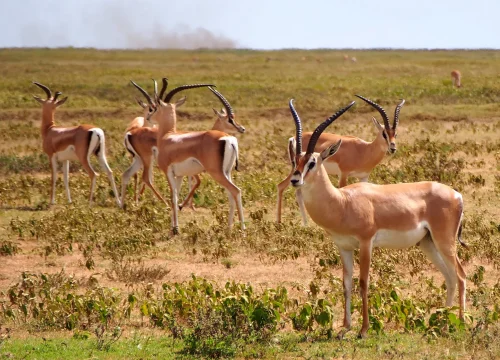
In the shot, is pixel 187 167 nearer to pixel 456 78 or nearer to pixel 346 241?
pixel 346 241

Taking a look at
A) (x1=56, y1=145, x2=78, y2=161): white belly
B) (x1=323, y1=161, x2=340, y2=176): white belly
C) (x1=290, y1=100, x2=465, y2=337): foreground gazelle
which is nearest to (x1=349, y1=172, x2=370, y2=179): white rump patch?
(x1=323, y1=161, x2=340, y2=176): white belly

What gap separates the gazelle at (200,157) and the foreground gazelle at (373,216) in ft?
14.8

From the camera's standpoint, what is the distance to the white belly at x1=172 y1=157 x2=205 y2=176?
12101mm

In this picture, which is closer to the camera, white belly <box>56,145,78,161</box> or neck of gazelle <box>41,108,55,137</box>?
white belly <box>56,145,78,161</box>

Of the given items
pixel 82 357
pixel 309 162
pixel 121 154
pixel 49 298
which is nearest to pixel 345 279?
pixel 309 162

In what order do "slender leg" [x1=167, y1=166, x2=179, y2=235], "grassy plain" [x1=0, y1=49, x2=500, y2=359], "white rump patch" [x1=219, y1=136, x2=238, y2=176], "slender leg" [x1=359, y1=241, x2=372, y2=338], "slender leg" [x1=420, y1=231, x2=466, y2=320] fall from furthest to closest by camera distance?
1. "slender leg" [x1=167, y1=166, x2=179, y2=235]
2. "white rump patch" [x1=219, y1=136, x2=238, y2=176]
3. "slender leg" [x1=420, y1=231, x2=466, y2=320]
4. "slender leg" [x1=359, y1=241, x2=372, y2=338]
5. "grassy plain" [x1=0, y1=49, x2=500, y2=359]

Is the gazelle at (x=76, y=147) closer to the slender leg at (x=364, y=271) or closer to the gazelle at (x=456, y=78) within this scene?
the slender leg at (x=364, y=271)

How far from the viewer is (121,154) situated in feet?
61.1

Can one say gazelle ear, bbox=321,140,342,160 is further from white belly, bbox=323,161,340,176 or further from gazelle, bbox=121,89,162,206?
gazelle, bbox=121,89,162,206

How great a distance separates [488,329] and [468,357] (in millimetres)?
660

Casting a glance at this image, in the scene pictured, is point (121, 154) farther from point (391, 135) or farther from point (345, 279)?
point (345, 279)

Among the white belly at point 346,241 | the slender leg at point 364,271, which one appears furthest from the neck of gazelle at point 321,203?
the slender leg at point 364,271

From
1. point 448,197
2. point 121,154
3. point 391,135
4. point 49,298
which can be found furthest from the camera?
point 121,154

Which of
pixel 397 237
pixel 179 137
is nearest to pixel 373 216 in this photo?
pixel 397 237
